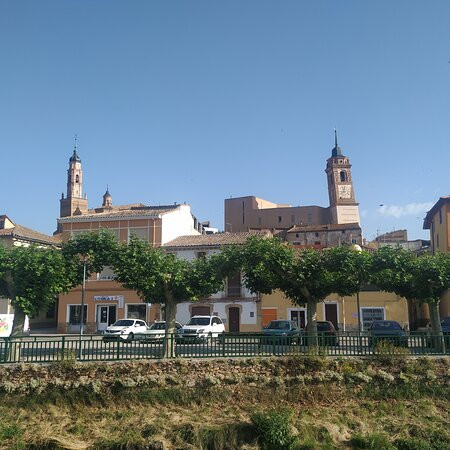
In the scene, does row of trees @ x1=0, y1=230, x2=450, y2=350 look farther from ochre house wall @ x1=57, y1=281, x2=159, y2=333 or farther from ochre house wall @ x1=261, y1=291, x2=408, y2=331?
ochre house wall @ x1=57, y1=281, x2=159, y2=333

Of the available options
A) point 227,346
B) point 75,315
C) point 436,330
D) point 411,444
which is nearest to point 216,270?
point 227,346

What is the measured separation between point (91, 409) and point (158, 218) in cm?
2252

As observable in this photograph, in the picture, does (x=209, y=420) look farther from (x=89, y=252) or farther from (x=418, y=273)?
(x=418, y=273)

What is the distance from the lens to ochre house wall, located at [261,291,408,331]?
106 feet

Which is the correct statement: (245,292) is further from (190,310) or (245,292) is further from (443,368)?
(443,368)

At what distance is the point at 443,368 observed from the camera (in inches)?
647

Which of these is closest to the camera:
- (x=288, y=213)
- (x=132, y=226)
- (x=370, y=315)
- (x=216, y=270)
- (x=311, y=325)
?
(x=311, y=325)

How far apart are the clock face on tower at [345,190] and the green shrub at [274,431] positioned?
74420mm

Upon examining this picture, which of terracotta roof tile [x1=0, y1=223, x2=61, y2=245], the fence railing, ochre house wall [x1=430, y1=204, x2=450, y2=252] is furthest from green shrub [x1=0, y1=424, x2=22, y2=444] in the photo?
ochre house wall [x1=430, y1=204, x2=450, y2=252]

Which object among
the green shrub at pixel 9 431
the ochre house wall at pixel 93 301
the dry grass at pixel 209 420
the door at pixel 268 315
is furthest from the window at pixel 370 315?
the green shrub at pixel 9 431

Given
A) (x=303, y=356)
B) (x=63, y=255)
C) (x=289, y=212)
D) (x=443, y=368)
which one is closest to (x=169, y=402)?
(x=303, y=356)

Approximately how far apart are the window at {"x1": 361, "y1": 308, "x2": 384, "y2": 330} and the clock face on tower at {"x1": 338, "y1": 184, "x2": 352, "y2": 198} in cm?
5430

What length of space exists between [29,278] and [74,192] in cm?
7046

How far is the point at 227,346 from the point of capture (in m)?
17.3
